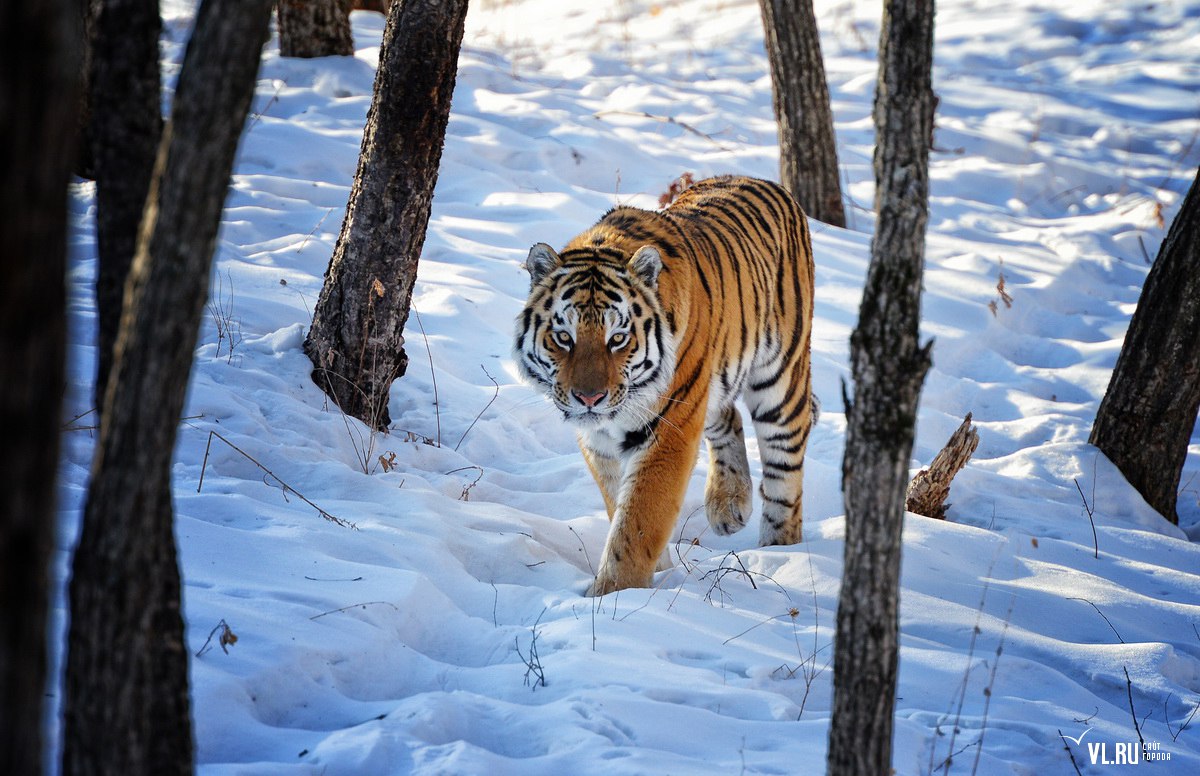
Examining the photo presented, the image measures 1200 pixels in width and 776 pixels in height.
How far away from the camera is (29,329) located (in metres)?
1.04

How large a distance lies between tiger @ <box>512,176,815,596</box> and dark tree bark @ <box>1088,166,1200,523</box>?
1.70m

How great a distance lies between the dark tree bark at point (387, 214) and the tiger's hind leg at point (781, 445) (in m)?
1.70

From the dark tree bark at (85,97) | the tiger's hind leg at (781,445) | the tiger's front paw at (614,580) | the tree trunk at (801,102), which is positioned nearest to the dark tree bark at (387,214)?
the tiger's front paw at (614,580)

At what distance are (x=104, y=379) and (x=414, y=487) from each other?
230cm

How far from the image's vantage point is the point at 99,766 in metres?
1.46

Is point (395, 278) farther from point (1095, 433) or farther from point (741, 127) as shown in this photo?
point (741, 127)

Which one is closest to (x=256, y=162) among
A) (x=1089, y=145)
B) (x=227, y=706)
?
(x=227, y=706)

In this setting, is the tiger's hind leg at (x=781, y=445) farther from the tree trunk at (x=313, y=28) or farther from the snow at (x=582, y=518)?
the tree trunk at (x=313, y=28)

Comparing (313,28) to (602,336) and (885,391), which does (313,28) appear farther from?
(885,391)

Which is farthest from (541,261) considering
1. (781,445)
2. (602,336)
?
(781,445)

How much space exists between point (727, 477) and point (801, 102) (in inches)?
154

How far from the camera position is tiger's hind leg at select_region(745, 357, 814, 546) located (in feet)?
15.2

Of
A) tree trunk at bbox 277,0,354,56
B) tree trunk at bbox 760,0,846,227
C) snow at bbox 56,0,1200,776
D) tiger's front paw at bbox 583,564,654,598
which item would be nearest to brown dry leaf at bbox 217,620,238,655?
snow at bbox 56,0,1200,776

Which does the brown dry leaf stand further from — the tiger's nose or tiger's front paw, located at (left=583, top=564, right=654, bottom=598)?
the tiger's nose
